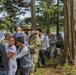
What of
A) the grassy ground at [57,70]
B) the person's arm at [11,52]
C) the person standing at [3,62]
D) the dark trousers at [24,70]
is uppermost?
the person standing at [3,62]

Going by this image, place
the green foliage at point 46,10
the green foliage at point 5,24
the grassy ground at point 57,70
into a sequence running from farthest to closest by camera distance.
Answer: the green foliage at point 46,10, the green foliage at point 5,24, the grassy ground at point 57,70

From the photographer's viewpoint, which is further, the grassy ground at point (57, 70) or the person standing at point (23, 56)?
the grassy ground at point (57, 70)

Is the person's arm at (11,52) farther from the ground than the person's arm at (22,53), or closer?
farther from the ground

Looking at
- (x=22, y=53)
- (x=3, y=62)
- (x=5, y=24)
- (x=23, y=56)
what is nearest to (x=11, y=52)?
(x=22, y=53)

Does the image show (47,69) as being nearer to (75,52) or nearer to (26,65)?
(75,52)

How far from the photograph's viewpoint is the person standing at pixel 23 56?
6.78 m

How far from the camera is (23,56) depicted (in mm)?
6930

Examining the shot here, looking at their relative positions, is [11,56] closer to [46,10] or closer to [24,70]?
[24,70]

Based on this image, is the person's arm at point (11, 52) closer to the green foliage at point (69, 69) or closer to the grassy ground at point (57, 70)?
the grassy ground at point (57, 70)

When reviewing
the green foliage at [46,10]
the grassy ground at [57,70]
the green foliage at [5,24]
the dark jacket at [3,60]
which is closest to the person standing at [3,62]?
the dark jacket at [3,60]

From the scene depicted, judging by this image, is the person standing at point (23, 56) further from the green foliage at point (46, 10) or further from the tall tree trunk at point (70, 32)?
the green foliage at point (46, 10)

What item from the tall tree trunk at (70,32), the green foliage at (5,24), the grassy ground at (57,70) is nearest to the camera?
the grassy ground at (57,70)

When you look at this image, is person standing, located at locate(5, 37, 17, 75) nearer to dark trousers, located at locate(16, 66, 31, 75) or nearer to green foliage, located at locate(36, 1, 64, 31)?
dark trousers, located at locate(16, 66, 31, 75)

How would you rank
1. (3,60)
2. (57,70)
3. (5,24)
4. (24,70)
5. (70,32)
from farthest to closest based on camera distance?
(5,24) < (70,32) < (57,70) < (24,70) < (3,60)
